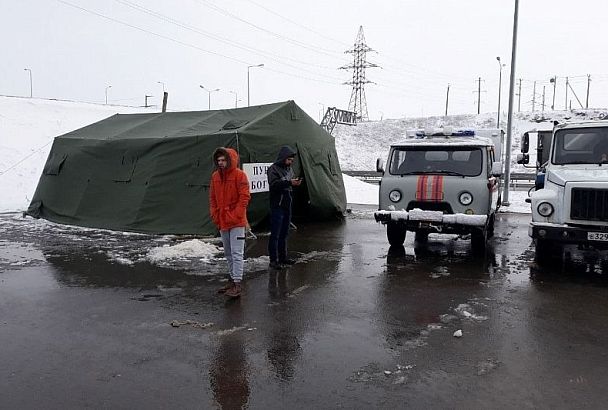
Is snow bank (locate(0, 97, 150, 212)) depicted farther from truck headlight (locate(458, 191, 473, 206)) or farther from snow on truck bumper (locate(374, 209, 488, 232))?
truck headlight (locate(458, 191, 473, 206))

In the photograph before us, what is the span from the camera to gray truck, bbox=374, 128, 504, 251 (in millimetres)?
8648

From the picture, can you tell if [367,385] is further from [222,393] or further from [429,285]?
[429,285]

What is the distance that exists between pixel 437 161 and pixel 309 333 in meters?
5.18

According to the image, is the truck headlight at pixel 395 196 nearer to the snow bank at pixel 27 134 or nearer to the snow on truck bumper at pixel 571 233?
the snow on truck bumper at pixel 571 233

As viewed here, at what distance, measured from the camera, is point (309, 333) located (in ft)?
17.4

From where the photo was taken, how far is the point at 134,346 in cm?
492

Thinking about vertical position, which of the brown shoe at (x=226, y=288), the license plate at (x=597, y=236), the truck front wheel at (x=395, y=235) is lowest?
the brown shoe at (x=226, y=288)

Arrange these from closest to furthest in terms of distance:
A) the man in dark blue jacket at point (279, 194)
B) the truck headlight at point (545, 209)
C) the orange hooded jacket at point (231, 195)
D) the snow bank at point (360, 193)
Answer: the orange hooded jacket at point (231, 195)
the truck headlight at point (545, 209)
the man in dark blue jacket at point (279, 194)
the snow bank at point (360, 193)

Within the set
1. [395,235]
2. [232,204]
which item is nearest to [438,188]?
[395,235]

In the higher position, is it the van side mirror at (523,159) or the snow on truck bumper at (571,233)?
the van side mirror at (523,159)

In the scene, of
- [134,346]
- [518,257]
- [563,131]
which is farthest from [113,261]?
[563,131]

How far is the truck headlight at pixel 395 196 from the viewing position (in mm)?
9094

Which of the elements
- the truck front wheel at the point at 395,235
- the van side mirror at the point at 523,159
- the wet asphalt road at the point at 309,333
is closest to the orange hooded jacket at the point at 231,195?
the wet asphalt road at the point at 309,333

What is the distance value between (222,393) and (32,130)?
2904 centimetres
